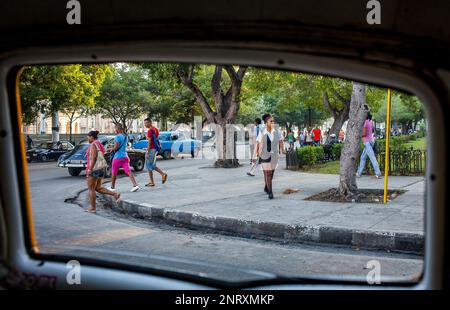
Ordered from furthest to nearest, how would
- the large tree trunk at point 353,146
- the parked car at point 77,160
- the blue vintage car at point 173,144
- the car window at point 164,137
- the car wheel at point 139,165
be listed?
1. the car window at point 164,137
2. the blue vintage car at point 173,144
3. the car wheel at point 139,165
4. the parked car at point 77,160
5. the large tree trunk at point 353,146

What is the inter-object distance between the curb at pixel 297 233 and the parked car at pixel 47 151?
63.6 ft

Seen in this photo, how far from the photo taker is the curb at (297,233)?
5883 millimetres

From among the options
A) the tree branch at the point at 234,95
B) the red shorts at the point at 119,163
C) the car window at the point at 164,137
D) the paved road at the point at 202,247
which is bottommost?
the paved road at the point at 202,247

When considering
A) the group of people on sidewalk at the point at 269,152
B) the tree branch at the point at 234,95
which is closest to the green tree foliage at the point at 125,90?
the tree branch at the point at 234,95

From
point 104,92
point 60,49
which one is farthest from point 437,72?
point 104,92

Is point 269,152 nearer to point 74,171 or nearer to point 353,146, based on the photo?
point 353,146

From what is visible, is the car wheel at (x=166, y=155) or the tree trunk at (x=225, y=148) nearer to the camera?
the tree trunk at (x=225, y=148)

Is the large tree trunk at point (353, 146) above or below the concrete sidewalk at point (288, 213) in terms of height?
above

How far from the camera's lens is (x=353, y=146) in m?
9.38

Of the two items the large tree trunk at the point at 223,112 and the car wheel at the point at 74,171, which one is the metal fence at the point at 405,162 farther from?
the car wheel at the point at 74,171

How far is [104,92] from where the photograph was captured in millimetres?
37781

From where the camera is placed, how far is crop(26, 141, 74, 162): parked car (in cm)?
2558

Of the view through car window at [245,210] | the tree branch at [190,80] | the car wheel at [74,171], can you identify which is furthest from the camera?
the tree branch at [190,80]
